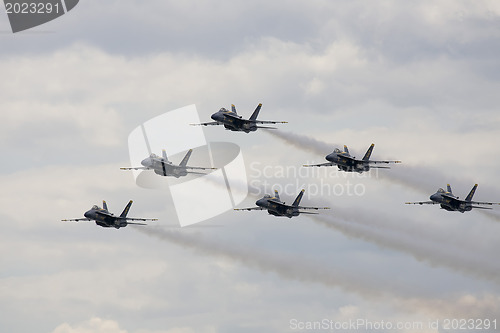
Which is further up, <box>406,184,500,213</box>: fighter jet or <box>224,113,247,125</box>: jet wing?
<box>224,113,247,125</box>: jet wing

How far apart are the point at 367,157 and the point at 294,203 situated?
16.2 m

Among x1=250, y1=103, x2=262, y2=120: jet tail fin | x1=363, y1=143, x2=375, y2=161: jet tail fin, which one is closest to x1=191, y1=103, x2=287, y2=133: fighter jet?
x1=250, y1=103, x2=262, y2=120: jet tail fin

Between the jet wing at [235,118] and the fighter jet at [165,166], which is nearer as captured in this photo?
the jet wing at [235,118]

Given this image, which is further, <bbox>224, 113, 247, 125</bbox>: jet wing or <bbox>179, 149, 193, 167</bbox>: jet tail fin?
<bbox>179, 149, 193, 167</bbox>: jet tail fin

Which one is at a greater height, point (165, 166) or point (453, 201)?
point (165, 166)

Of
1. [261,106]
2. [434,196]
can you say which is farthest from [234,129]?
[434,196]

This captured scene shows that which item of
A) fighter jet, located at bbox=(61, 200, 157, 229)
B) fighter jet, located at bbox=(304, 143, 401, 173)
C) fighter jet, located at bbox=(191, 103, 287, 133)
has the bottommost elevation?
fighter jet, located at bbox=(61, 200, 157, 229)

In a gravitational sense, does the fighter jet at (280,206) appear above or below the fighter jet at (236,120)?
below

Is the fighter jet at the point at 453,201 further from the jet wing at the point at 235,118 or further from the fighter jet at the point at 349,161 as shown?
the jet wing at the point at 235,118

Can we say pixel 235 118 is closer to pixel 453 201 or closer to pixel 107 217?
pixel 107 217

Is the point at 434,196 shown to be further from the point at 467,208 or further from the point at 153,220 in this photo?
the point at 153,220

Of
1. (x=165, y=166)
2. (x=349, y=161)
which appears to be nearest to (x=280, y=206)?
(x=349, y=161)

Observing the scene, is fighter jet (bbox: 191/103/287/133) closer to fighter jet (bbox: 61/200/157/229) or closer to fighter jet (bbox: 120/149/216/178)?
fighter jet (bbox: 120/149/216/178)

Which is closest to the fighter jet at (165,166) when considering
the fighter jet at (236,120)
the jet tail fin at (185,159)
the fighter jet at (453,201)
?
the jet tail fin at (185,159)
